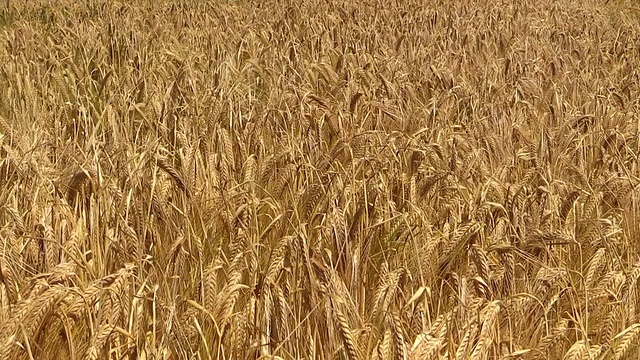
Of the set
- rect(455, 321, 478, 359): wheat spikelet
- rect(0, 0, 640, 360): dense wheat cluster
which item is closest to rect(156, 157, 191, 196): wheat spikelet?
rect(0, 0, 640, 360): dense wheat cluster

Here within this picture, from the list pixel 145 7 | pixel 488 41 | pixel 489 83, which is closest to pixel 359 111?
pixel 489 83

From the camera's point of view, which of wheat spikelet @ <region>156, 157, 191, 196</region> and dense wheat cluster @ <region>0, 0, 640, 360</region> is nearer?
dense wheat cluster @ <region>0, 0, 640, 360</region>

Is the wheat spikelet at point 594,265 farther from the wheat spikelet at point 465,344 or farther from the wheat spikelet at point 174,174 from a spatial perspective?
the wheat spikelet at point 174,174

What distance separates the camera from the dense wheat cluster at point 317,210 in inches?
57.3

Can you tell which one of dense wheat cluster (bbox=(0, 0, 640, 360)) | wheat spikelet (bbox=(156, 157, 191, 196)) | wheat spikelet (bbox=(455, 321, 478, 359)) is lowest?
dense wheat cluster (bbox=(0, 0, 640, 360))

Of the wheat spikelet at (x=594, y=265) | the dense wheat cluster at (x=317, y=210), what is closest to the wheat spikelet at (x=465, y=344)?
the dense wheat cluster at (x=317, y=210)

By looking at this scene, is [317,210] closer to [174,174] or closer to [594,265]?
[174,174]

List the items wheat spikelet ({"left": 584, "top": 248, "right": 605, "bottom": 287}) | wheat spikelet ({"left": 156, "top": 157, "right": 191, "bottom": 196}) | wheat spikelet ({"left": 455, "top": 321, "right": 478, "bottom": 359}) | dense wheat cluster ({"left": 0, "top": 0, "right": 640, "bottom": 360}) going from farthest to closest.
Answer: wheat spikelet ({"left": 156, "top": 157, "right": 191, "bottom": 196}) < wheat spikelet ({"left": 584, "top": 248, "right": 605, "bottom": 287}) < dense wheat cluster ({"left": 0, "top": 0, "right": 640, "bottom": 360}) < wheat spikelet ({"left": 455, "top": 321, "right": 478, "bottom": 359})

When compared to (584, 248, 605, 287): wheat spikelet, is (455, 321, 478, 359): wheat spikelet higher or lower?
higher

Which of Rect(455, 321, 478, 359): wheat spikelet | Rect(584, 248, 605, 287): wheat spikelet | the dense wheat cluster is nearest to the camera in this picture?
Rect(455, 321, 478, 359): wheat spikelet

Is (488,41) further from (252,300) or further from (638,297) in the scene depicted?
(252,300)

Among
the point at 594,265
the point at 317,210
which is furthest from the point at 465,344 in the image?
the point at 317,210

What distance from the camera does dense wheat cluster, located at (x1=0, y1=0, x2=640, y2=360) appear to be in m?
1.46

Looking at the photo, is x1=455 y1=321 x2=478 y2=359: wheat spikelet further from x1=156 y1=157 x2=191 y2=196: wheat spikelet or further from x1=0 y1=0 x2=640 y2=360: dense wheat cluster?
x1=156 y1=157 x2=191 y2=196: wheat spikelet
